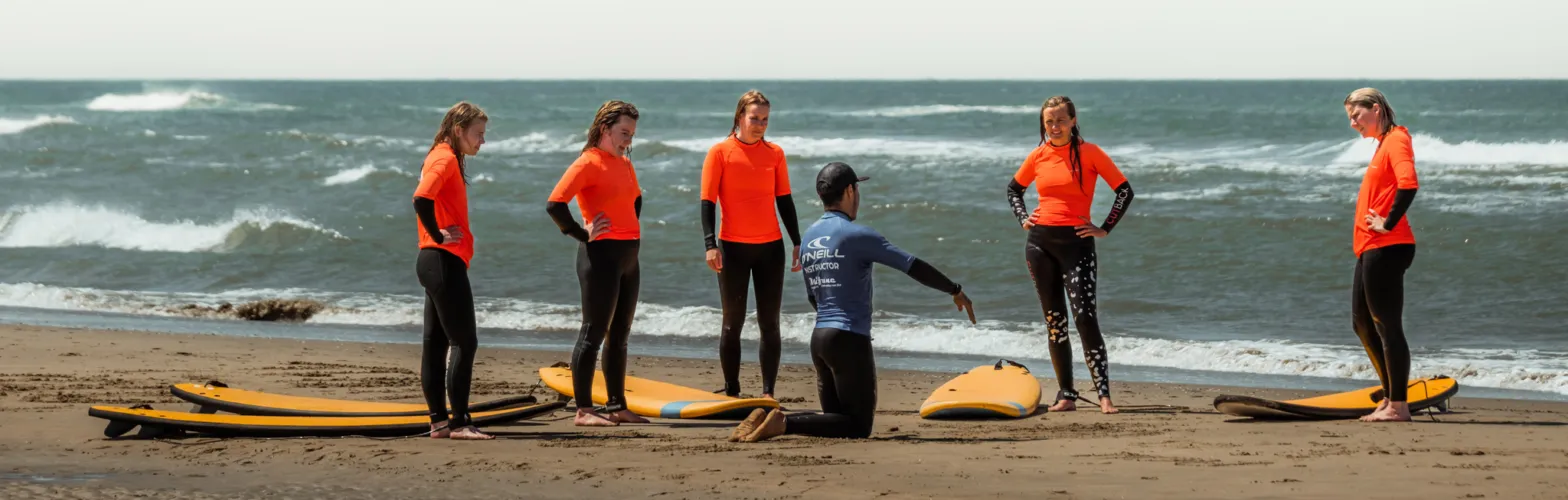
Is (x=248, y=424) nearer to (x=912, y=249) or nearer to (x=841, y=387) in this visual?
(x=841, y=387)

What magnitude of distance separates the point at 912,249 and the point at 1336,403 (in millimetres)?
11352

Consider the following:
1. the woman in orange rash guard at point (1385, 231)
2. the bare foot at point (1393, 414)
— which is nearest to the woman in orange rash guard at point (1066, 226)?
the woman in orange rash guard at point (1385, 231)

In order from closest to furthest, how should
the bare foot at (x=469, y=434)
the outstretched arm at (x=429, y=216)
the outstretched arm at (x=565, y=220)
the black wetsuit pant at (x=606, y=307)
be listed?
1. the outstretched arm at (x=429, y=216)
2. the bare foot at (x=469, y=434)
3. the outstretched arm at (x=565, y=220)
4. the black wetsuit pant at (x=606, y=307)

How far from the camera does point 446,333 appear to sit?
20.2 ft

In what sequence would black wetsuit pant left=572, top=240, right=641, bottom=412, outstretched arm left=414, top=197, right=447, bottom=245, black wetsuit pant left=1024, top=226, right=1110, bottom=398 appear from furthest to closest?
black wetsuit pant left=1024, top=226, right=1110, bottom=398 < black wetsuit pant left=572, top=240, right=641, bottom=412 < outstretched arm left=414, top=197, right=447, bottom=245

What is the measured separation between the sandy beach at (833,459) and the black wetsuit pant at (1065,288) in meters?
0.29

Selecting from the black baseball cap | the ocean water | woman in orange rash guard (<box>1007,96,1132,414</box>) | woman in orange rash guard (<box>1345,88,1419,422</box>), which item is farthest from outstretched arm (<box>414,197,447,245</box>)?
the ocean water

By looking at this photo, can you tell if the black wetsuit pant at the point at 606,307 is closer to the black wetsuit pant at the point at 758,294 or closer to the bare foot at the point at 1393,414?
the black wetsuit pant at the point at 758,294

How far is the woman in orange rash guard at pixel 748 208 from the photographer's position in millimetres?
7320

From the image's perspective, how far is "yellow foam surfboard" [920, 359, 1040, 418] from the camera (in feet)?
24.3

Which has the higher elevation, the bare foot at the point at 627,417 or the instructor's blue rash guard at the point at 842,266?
the instructor's blue rash guard at the point at 842,266

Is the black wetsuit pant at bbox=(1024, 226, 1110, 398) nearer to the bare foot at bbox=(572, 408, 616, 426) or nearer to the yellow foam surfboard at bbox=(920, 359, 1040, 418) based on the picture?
the yellow foam surfboard at bbox=(920, 359, 1040, 418)

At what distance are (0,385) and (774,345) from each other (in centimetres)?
434

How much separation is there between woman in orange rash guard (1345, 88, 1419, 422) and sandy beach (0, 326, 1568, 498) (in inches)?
16.8
